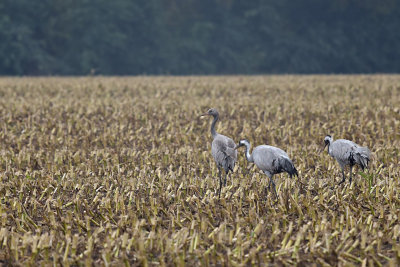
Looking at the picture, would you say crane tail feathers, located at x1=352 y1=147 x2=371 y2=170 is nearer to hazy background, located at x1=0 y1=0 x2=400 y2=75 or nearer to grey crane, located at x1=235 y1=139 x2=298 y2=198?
grey crane, located at x1=235 y1=139 x2=298 y2=198

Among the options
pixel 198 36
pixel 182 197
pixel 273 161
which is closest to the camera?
pixel 273 161

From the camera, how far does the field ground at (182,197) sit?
5.71 metres

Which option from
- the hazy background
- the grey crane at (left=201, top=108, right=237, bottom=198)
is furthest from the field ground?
the hazy background

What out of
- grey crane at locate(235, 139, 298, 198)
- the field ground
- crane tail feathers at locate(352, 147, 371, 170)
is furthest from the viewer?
crane tail feathers at locate(352, 147, 371, 170)

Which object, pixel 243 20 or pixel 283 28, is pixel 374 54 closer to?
pixel 283 28

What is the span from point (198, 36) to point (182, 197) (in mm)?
50825

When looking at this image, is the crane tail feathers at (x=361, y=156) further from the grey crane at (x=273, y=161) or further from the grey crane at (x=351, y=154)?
the grey crane at (x=273, y=161)

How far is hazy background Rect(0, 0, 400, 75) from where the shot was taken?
47219mm

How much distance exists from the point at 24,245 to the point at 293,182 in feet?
12.9

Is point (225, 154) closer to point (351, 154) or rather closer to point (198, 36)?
point (351, 154)

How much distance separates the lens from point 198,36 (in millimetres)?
57688

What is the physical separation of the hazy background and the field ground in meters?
31.0

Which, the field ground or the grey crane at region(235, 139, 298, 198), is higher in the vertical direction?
the grey crane at region(235, 139, 298, 198)

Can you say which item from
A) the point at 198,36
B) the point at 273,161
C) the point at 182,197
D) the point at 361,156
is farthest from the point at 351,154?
the point at 198,36
